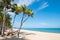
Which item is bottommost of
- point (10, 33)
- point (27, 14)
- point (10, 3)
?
point (10, 33)

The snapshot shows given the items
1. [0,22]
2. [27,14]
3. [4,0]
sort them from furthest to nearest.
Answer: [0,22], [27,14], [4,0]

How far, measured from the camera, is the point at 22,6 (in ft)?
75.4

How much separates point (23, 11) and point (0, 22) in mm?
6961

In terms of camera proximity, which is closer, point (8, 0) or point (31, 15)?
point (8, 0)

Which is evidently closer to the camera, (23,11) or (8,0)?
(8,0)

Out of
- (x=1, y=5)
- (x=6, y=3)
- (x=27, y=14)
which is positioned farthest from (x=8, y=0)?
(x=27, y=14)

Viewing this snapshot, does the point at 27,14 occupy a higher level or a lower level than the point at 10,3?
lower

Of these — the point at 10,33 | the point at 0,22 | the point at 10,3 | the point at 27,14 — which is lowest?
the point at 10,33

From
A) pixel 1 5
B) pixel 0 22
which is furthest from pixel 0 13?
pixel 1 5

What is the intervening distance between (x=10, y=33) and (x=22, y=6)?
5628 millimetres

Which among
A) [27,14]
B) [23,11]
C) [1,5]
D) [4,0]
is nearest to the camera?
[4,0]

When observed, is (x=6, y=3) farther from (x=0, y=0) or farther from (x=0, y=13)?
(x=0, y=13)

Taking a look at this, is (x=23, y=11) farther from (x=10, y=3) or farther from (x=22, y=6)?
(x=10, y=3)

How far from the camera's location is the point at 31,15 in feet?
85.3
